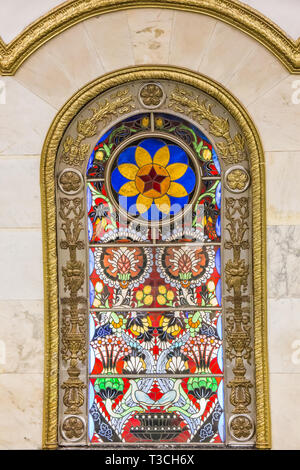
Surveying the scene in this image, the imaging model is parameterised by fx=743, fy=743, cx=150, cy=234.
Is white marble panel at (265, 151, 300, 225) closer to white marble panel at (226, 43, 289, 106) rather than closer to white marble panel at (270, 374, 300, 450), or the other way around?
white marble panel at (226, 43, 289, 106)

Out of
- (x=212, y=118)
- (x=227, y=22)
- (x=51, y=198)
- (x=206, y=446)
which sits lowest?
(x=206, y=446)

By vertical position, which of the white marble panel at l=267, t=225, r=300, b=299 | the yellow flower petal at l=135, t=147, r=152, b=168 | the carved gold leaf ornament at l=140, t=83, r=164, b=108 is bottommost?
the white marble panel at l=267, t=225, r=300, b=299

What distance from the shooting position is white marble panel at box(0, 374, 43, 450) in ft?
14.1

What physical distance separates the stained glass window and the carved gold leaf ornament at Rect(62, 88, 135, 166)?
2.6 inches

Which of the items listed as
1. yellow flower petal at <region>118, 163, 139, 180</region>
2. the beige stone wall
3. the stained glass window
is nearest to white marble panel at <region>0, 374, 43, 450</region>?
the beige stone wall

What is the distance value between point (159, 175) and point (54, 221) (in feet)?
2.20

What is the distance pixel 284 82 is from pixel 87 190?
4.24ft

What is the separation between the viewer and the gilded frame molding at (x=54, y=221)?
422 centimetres

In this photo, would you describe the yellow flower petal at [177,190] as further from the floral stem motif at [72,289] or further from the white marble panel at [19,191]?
the white marble panel at [19,191]

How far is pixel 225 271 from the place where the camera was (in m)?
4.34

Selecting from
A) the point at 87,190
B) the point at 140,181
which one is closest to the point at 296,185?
the point at 140,181

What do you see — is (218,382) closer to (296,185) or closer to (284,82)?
(296,185)

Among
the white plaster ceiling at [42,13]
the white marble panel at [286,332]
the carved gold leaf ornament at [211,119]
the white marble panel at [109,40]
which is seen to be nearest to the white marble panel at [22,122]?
the white plaster ceiling at [42,13]

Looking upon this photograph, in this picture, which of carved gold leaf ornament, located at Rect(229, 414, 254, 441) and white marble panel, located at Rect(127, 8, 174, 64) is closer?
white marble panel, located at Rect(127, 8, 174, 64)
